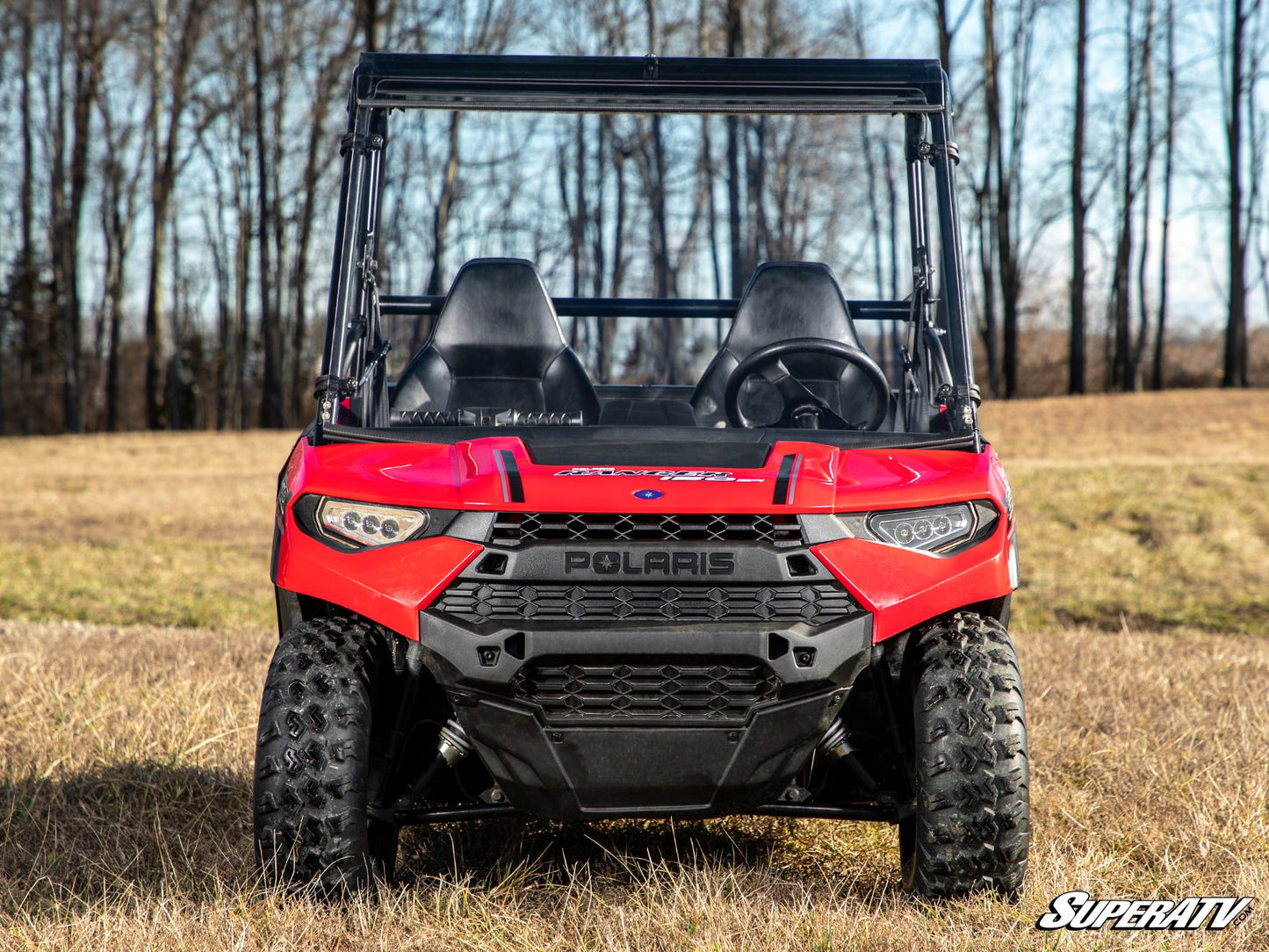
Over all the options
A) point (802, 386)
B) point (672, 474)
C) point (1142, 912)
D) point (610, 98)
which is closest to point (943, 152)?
point (802, 386)

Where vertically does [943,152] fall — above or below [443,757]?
above

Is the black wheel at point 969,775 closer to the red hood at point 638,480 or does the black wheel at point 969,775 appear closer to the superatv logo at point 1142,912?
the superatv logo at point 1142,912

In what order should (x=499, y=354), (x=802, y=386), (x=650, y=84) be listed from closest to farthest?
(x=650, y=84) < (x=802, y=386) < (x=499, y=354)

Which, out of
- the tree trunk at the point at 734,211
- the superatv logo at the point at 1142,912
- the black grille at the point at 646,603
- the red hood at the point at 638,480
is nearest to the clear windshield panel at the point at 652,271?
the tree trunk at the point at 734,211

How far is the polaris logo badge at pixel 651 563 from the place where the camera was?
2404 millimetres

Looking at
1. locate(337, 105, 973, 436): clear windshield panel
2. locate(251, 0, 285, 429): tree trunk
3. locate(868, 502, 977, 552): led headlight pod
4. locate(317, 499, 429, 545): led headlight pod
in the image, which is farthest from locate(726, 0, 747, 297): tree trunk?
locate(251, 0, 285, 429): tree trunk

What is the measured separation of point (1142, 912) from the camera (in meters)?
2.69

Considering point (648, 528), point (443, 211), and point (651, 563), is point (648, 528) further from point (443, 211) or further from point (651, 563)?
point (443, 211)

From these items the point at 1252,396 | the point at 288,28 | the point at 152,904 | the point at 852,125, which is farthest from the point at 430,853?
the point at 288,28

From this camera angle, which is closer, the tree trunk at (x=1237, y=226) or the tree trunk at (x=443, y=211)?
the tree trunk at (x=443, y=211)

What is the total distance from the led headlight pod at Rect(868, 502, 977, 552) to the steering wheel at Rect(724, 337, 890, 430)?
3.24 feet

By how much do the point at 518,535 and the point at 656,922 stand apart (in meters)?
0.88

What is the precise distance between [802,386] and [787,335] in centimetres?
32

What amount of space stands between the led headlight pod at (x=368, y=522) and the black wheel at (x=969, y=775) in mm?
1144
